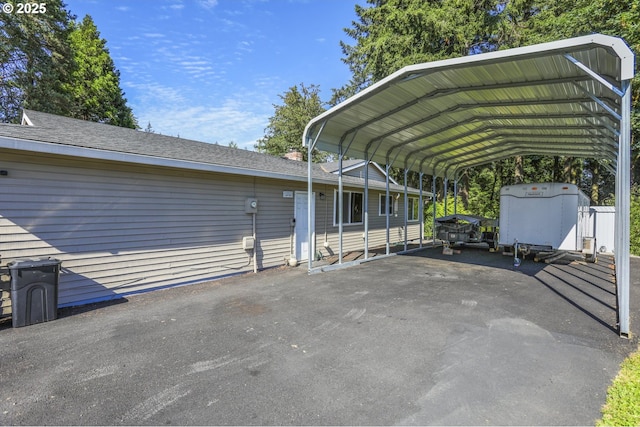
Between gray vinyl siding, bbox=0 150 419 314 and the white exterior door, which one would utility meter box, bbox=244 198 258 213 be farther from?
the white exterior door

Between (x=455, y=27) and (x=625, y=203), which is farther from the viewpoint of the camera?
(x=455, y=27)

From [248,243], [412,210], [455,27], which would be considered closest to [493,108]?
[248,243]

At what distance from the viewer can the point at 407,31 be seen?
15.3 meters

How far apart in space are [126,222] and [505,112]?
8.89 metres

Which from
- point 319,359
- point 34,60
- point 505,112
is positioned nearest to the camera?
point 319,359

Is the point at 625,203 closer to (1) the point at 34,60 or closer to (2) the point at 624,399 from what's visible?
A: (2) the point at 624,399

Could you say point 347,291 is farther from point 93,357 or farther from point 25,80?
point 25,80

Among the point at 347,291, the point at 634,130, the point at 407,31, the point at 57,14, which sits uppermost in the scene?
the point at 57,14

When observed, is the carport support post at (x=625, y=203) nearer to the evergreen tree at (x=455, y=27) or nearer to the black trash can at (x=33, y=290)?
the black trash can at (x=33, y=290)

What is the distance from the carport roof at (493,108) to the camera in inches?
180

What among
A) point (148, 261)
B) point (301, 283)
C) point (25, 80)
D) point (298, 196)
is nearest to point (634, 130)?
point (298, 196)

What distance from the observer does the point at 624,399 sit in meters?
2.54

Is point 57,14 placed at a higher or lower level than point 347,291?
higher

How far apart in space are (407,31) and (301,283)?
14538 mm
